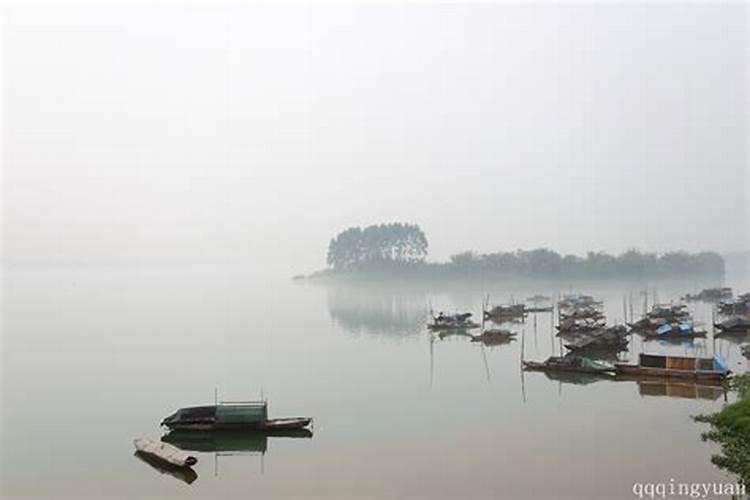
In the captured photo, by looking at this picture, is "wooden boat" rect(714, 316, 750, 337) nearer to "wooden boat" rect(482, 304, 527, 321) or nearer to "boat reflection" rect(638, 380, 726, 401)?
"boat reflection" rect(638, 380, 726, 401)

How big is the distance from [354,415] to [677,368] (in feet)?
24.7

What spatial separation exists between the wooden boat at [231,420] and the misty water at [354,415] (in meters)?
0.37

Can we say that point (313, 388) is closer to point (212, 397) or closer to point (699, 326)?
point (212, 397)

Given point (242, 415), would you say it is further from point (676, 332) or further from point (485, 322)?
point (485, 322)

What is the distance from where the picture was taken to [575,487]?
992 cm

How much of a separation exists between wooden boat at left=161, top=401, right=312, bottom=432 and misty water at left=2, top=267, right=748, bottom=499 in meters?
0.37

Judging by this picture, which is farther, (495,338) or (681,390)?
(495,338)

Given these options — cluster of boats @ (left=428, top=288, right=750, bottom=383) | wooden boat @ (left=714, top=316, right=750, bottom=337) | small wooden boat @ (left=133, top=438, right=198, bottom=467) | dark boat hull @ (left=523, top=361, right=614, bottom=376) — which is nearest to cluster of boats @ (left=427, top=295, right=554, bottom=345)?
cluster of boats @ (left=428, top=288, right=750, bottom=383)

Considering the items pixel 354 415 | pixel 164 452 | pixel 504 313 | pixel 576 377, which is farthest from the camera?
pixel 504 313

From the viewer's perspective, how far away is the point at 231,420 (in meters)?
12.8

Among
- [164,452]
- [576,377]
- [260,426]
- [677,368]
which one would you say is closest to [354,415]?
[260,426]

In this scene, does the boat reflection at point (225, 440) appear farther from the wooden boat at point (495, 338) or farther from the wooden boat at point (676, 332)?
the wooden boat at point (676, 332)

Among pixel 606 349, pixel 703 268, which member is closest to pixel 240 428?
pixel 606 349

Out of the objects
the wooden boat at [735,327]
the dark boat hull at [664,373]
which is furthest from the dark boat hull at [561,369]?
the wooden boat at [735,327]
